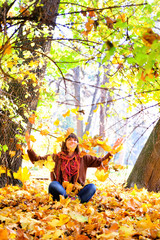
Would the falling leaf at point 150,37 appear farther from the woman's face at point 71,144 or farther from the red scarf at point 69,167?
the red scarf at point 69,167

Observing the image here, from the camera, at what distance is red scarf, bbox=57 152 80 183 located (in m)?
3.47

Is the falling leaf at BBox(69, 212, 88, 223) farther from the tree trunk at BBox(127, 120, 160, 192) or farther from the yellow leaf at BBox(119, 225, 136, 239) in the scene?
the tree trunk at BBox(127, 120, 160, 192)

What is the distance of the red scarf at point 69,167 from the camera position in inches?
137

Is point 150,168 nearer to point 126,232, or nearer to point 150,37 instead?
A: point 126,232

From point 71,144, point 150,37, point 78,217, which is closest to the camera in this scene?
point 150,37

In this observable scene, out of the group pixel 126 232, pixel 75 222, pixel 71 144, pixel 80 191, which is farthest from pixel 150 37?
pixel 80 191

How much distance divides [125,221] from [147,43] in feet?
5.55

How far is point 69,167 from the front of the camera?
3479mm

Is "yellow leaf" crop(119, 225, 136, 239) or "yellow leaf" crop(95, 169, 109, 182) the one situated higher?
"yellow leaf" crop(95, 169, 109, 182)

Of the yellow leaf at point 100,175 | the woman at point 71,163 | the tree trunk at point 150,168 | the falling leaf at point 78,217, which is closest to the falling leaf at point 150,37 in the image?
the falling leaf at point 78,217

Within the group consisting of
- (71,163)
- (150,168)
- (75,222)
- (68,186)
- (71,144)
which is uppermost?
(71,144)

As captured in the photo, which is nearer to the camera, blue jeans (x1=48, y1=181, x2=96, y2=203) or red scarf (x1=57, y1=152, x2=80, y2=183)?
blue jeans (x1=48, y1=181, x2=96, y2=203)

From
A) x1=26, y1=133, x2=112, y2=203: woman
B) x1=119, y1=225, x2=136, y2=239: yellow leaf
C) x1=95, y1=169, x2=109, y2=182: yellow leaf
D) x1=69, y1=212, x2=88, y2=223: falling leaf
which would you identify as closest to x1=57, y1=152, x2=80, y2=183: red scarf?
x1=26, y1=133, x2=112, y2=203: woman

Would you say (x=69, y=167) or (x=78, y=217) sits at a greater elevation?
(x=69, y=167)
